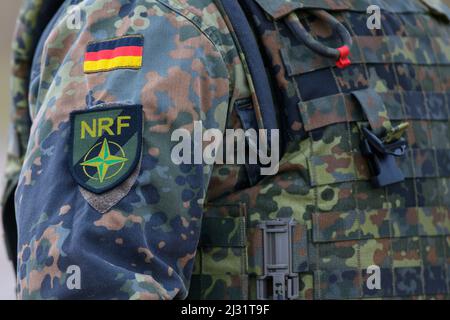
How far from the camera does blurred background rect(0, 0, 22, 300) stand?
18.7ft

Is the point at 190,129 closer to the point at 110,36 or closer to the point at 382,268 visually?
the point at 110,36

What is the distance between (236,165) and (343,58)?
37 cm

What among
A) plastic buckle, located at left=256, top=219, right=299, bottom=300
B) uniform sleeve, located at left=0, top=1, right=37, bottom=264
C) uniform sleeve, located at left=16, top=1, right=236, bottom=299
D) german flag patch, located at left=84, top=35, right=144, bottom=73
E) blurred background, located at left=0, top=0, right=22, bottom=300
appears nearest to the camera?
uniform sleeve, located at left=16, top=1, right=236, bottom=299

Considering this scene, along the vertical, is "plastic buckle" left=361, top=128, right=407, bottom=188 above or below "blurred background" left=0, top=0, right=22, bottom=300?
below

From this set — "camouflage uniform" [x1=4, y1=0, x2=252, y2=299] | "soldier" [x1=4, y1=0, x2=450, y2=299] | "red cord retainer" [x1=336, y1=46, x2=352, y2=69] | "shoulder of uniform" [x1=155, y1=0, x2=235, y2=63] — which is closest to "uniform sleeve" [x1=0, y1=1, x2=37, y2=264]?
"soldier" [x1=4, y1=0, x2=450, y2=299]

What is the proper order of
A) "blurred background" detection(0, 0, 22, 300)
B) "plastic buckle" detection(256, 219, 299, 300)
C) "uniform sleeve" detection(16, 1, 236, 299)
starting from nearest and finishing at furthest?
"uniform sleeve" detection(16, 1, 236, 299) → "plastic buckle" detection(256, 219, 299, 300) → "blurred background" detection(0, 0, 22, 300)

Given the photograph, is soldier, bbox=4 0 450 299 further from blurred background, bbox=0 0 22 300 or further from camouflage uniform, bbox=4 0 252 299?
blurred background, bbox=0 0 22 300

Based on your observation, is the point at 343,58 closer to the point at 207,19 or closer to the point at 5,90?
the point at 207,19

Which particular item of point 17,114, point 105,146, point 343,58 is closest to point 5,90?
point 17,114

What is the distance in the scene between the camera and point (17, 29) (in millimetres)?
2572

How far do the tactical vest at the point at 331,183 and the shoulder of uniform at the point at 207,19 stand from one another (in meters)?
0.04

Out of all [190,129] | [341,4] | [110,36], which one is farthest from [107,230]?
[341,4]

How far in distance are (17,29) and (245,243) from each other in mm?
954

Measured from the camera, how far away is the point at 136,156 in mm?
1848
